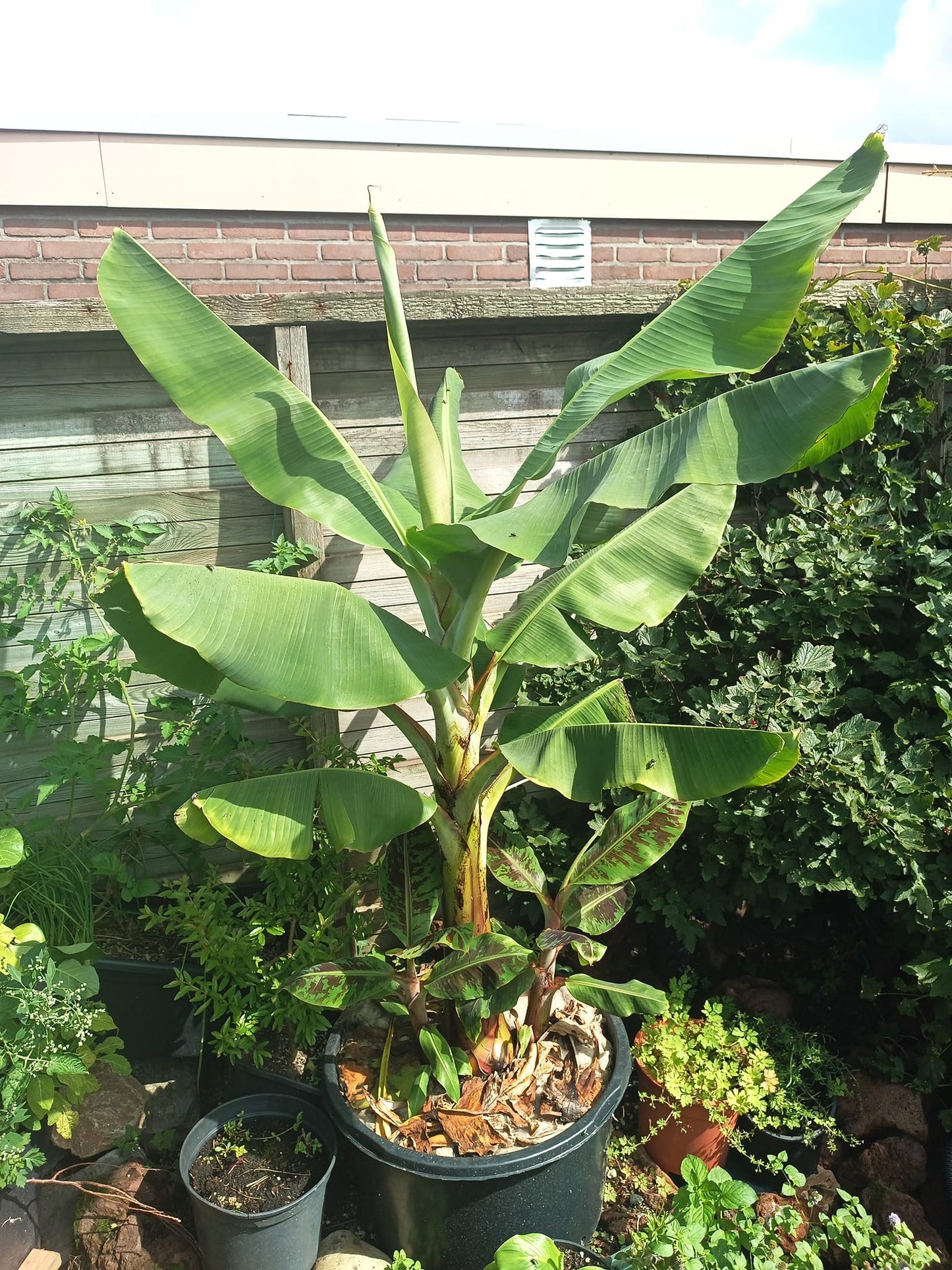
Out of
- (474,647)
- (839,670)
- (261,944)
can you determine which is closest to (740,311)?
(474,647)

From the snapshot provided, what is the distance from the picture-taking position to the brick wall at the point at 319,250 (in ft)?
16.8

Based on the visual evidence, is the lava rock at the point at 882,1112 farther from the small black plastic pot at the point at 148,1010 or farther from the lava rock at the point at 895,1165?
the small black plastic pot at the point at 148,1010

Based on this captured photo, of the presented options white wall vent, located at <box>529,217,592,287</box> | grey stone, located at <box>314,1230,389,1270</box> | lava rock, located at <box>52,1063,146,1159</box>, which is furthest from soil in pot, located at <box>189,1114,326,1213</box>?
white wall vent, located at <box>529,217,592,287</box>

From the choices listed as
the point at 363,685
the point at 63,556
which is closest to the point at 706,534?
the point at 363,685

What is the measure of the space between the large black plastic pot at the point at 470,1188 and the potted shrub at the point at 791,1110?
612 millimetres

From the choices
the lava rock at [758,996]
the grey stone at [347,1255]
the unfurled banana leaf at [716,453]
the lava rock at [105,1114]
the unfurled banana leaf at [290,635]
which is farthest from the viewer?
the lava rock at [758,996]

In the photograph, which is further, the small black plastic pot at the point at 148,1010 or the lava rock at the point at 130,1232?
the small black plastic pot at the point at 148,1010

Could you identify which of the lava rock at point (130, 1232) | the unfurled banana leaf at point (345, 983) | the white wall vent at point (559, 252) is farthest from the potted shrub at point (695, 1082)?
the white wall vent at point (559, 252)

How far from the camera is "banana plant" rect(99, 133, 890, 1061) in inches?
74.9

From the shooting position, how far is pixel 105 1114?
2.73 metres

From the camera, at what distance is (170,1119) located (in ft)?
9.46

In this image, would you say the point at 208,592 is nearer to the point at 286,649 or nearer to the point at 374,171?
the point at 286,649

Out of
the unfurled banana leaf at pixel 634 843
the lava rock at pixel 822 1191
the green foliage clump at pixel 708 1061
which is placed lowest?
the lava rock at pixel 822 1191

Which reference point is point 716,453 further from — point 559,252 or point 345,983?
point 559,252
